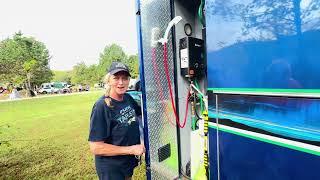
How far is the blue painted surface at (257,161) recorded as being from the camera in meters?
1.78

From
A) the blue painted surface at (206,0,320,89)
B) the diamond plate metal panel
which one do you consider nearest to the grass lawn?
the diamond plate metal panel

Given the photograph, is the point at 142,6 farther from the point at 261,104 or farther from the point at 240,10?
the point at 261,104

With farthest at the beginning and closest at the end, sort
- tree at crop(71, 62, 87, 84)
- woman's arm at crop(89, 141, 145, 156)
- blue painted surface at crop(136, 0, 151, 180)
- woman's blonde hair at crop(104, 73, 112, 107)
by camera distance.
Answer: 1. tree at crop(71, 62, 87, 84)
2. blue painted surface at crop(136, 0, 151, 180)
3. woman's blonde hair at crop(104, 73, 112, 107)
4. woman's arm at crop(89, 141, 145, 156)

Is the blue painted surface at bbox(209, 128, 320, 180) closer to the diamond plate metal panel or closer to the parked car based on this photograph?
the diamond plate metal panel

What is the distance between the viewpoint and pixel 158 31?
327cm

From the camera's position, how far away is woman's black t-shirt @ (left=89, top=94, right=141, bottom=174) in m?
2.79

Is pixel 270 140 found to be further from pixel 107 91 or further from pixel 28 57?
pixel 28 57

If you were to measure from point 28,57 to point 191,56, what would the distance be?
176ft

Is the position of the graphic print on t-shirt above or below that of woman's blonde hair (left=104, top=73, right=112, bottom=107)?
below

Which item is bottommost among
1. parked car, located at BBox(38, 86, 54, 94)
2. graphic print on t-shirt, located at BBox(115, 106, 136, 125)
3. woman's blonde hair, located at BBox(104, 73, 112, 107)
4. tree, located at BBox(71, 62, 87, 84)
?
parked car, located at BBox(38, 86, 54, 94)

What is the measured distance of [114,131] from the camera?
2.92 m

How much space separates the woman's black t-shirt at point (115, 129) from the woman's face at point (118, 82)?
11 cm

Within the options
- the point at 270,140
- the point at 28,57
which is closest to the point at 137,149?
the point at 270,140

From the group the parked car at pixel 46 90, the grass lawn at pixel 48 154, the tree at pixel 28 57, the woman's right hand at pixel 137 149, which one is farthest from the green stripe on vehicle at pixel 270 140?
the parked car at pixel 46 90
